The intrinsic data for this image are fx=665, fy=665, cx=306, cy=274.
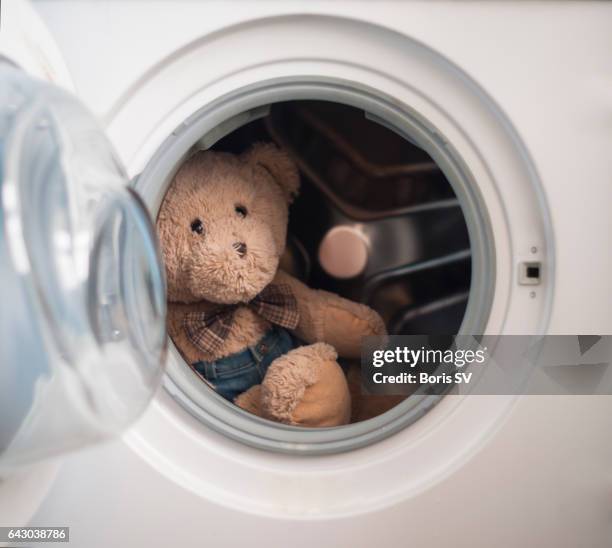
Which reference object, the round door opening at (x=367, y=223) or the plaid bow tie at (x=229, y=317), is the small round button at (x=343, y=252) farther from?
the plaid bow tie at (x=229, y=317)

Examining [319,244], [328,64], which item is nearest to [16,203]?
[328,64]

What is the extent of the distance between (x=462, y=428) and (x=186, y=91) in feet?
1.52

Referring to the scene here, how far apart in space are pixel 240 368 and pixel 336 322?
0.14 metres

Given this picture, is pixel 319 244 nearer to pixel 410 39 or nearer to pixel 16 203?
pixel 410 39

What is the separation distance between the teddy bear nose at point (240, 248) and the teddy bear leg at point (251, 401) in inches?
7.2

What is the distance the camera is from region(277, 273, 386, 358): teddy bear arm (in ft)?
2.94

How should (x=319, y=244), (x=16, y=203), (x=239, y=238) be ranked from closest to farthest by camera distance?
(x=16, y=203), (x=239, y=238), (x=319, y=244)

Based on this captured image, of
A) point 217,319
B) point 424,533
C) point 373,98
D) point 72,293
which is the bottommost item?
point 424,533

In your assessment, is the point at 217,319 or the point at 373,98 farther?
the point at 217,319

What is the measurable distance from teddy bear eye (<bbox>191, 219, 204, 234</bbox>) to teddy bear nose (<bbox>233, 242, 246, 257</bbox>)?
5cm

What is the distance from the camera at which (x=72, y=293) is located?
0.53 m

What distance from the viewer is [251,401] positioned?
2.76 ft

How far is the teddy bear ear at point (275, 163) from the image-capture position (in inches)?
34.2
